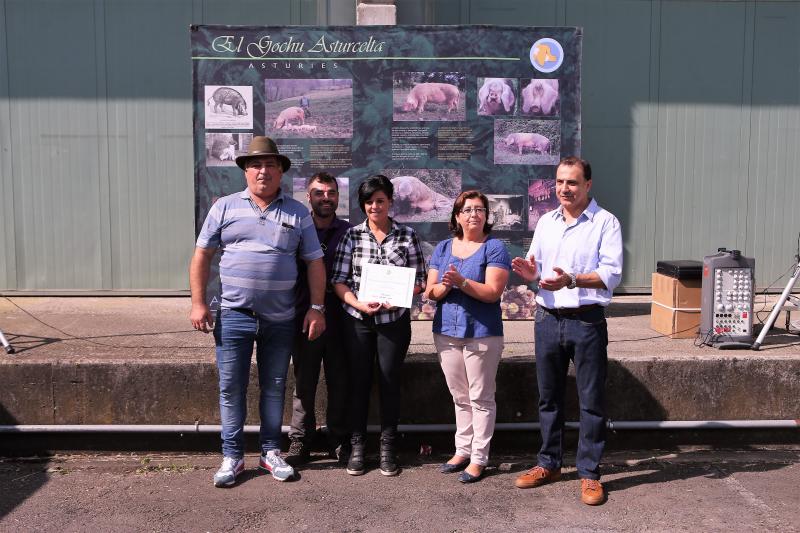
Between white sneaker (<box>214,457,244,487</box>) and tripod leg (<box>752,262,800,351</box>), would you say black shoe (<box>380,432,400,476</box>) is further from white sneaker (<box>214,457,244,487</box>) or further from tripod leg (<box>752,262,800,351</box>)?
tripod leg (<box>752,262,800,351</box>)

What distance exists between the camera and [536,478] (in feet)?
16.8

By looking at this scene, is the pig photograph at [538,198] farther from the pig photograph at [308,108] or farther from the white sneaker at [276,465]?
the white sneaker at [276,465]

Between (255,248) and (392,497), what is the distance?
5.73 ft

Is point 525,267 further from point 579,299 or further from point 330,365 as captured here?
point 330,365

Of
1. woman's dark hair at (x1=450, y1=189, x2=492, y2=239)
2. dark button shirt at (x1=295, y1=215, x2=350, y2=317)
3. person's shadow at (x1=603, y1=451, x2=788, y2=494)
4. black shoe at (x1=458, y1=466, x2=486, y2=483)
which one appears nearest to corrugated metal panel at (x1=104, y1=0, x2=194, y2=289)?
dark button shirt at (x1=295, y1=215, x2=350, y2=317)

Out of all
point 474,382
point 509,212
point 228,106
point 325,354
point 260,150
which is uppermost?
point 228,106

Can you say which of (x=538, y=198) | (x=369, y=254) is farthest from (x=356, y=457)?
(x=538, y=198)

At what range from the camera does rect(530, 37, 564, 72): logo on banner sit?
7.74 meters

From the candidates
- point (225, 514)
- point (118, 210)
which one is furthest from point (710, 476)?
point (118, 210)

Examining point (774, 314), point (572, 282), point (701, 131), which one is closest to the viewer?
point (572, 282)

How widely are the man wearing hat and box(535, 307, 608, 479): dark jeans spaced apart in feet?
4.70

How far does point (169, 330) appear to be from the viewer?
7359mm

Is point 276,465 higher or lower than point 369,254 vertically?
Result: lower

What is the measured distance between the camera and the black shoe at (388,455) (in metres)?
5.37
